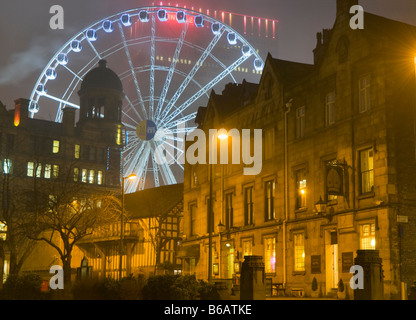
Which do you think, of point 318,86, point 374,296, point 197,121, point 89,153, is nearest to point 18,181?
point 89,153

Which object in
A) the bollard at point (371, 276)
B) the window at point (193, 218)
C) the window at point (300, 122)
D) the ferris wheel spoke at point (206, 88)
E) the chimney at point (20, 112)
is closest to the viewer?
the bollard at point (371, 276)

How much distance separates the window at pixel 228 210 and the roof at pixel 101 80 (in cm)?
7253

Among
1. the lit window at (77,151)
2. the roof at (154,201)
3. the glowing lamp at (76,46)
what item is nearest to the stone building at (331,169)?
the roof at (154,201)

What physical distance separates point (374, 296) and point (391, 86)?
553 inches

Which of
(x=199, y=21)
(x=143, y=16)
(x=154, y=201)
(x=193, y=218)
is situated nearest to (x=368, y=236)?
(x=193, y=218)

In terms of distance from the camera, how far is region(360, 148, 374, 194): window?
35.6m

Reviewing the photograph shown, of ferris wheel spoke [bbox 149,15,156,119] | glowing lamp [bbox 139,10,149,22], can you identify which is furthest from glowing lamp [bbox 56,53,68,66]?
ferris wheel spoke [bbox 149,15,156,119]

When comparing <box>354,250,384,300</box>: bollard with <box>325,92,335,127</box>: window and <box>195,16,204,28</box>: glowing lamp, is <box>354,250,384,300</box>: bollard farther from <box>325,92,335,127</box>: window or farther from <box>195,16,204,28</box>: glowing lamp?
<box>195,16,204,28</box>: glowing lamp

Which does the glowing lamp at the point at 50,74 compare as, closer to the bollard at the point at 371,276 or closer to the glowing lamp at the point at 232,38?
the glowing lamp at the point at 232,38

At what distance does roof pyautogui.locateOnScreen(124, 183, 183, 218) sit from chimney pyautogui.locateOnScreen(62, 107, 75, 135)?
139 feet

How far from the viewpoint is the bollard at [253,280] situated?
27.2m

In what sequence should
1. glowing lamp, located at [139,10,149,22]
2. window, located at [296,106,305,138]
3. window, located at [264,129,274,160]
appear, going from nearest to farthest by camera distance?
1. window, located at [296,106,305,138]
2. window, located at [264,129,274,160]
3. glowing lamp, located at [139,10,149,22]

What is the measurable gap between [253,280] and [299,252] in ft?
47.5

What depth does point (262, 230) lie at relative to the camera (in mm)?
45500
